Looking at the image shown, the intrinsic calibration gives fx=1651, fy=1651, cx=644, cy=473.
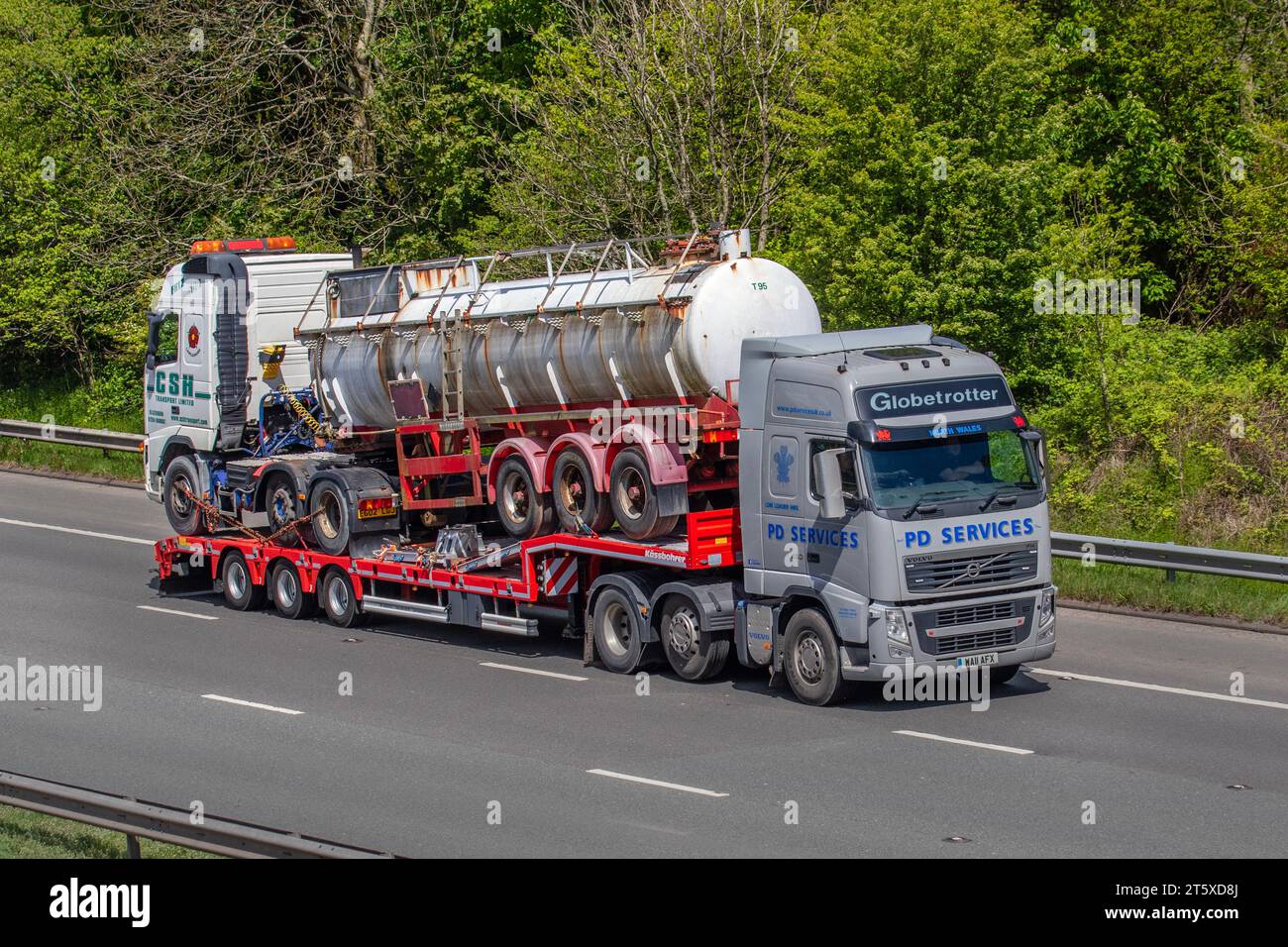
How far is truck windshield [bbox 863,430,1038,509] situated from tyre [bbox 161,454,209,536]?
A: 10847 millimetres

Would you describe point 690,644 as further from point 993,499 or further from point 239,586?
point 239,586

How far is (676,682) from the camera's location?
52.3 feet

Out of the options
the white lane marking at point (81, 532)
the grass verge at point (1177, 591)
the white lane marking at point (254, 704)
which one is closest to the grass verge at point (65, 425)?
the white lane marking at point (81, 532)

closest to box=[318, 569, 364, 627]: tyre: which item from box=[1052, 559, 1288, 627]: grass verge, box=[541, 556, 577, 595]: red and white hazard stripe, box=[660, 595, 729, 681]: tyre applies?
box=[541, 556, 577, 595]: red and white hazard stripe

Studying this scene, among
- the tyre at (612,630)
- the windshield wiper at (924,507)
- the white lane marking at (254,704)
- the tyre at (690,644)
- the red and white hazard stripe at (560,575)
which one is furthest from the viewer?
the red and white hazard stripe at (560,575)

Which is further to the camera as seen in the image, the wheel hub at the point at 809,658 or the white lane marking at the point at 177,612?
the white lane marking at the point at 177,612

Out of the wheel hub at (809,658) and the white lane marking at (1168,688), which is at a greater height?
the wheel hub at (809,658)

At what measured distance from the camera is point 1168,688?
15219 mm

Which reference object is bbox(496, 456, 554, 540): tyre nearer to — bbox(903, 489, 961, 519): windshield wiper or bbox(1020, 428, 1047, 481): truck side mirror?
bbox(903, 489, 961, 519): windshield wiper

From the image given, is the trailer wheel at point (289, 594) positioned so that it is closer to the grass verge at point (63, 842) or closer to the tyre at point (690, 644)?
the tyre at point (690, 644)

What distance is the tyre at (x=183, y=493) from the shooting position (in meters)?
21.7
